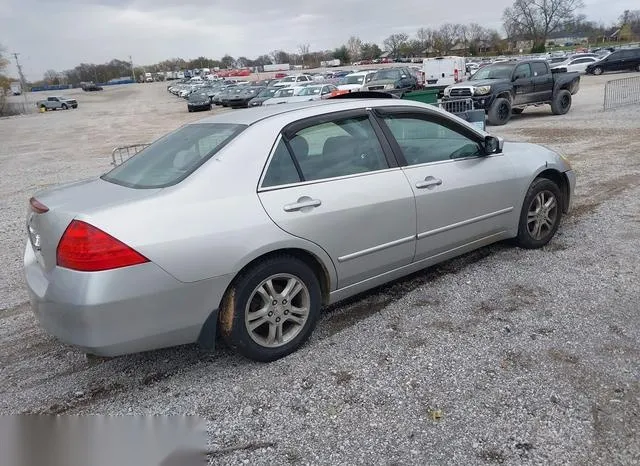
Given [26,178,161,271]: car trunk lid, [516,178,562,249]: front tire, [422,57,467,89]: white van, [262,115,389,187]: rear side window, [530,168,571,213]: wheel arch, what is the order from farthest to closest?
[422,57,467,89]: white van
[530,168,571,213]: wheel arch
[516,178,562,249]: front tire
[262,115,389,187]: rear side window
[26,178,161,271]: car trunk lid

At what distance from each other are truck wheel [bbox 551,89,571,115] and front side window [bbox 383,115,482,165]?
15.4m

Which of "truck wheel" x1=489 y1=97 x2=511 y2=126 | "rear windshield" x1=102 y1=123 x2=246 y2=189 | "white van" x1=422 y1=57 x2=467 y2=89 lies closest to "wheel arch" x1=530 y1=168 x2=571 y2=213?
"rear windshield" x1=102 y1=123 x2=246 y2=189

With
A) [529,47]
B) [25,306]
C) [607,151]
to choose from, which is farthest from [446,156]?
[529,47]

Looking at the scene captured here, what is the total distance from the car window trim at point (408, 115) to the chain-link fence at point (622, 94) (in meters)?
16.3

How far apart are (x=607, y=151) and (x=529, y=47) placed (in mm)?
103264

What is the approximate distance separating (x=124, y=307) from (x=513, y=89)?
16155 mm

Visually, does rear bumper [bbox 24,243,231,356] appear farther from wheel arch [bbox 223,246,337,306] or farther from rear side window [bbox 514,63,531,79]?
rear side window [bbox 514,63,531,79]

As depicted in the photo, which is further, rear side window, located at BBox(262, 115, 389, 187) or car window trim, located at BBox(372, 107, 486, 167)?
car window trim, located at BBox(372, 107, 486, 167)

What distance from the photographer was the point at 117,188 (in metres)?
3.25

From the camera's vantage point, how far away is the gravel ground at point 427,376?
8.20 ft

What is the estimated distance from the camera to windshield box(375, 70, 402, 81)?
23350 mm

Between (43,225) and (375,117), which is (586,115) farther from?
(43,225)

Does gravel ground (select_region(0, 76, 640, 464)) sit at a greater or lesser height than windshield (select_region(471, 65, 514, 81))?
lesser

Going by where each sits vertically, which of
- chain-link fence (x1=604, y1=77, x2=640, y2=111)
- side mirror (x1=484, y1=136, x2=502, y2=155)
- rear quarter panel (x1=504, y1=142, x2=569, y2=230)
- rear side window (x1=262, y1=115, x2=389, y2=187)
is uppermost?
rear side window (x1=262, y1=115, x2=389, y2=187)
